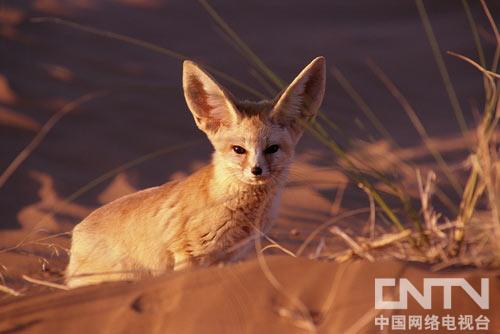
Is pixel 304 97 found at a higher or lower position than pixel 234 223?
higher

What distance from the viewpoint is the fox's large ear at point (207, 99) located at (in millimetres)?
4422

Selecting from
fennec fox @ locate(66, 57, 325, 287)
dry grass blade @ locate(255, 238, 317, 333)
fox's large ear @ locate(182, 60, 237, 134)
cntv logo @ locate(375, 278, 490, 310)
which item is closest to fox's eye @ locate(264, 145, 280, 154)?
fennec fox @ locate(66, 57, 325, 287)

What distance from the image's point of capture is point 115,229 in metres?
4.78

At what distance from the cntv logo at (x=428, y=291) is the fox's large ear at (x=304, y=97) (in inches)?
69.2

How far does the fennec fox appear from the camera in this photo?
4469mm

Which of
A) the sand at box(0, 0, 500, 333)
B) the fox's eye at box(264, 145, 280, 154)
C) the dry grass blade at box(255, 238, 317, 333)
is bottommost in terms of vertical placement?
the sand at box(0, 0, 500, 333)

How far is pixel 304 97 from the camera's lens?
14.9ft

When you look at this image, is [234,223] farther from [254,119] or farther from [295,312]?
[295,312]

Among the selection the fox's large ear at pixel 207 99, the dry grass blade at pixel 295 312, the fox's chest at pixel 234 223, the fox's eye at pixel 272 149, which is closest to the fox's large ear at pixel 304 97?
the fox's eye at pixel 272 149

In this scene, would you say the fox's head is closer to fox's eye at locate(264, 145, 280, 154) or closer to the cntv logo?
fox's eye at locate(264, 145, 280, 154)

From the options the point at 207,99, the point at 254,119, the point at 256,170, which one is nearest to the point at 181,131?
the point at 207,99

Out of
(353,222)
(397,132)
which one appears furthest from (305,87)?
(397,132)

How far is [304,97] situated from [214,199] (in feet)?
2.67

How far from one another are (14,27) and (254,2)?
4.80m
